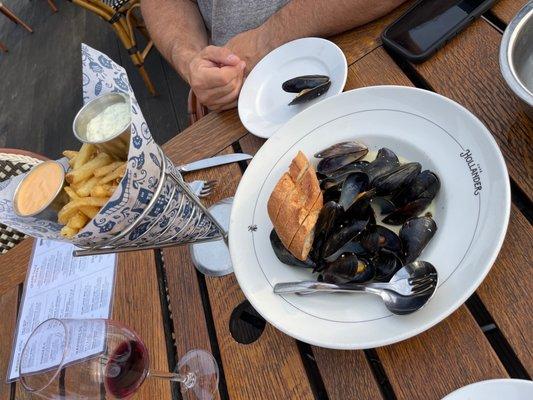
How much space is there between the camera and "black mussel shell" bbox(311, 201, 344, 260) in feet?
2.41

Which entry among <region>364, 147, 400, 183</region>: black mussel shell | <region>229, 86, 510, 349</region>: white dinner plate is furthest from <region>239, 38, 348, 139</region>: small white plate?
<region>364, 147, 400, 183</region>: black mussel shell

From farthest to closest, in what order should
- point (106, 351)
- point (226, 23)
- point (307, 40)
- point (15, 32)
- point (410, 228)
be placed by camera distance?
point (15, 32)
point (226, 23)
point (307, 40)
point (106, 351)
point (410, 228)

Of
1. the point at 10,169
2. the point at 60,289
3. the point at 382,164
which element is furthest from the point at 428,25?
the point at 10,169

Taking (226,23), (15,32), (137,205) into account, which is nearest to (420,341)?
(137,205)

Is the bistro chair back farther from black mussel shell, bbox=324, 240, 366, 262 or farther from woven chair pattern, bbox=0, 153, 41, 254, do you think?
black mussel shell, bbox=324, 240, 366, 262

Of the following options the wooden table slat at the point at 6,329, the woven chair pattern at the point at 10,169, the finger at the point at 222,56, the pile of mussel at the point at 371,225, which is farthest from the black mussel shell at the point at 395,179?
the woven chair pattern at the point at 10,169

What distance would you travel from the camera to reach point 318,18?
1.18m

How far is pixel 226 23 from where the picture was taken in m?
1.58

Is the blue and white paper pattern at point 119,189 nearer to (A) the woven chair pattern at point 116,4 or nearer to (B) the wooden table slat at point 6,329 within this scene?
(B) the wooden table slat at point 6,329

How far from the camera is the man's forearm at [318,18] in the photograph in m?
1.10

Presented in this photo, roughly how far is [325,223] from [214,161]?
45 cm

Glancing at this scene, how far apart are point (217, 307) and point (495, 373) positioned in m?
0.51

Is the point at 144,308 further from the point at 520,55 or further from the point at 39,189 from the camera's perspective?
the point at 520,55

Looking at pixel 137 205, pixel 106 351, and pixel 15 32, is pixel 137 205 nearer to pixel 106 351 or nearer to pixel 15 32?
pixel 106 351
